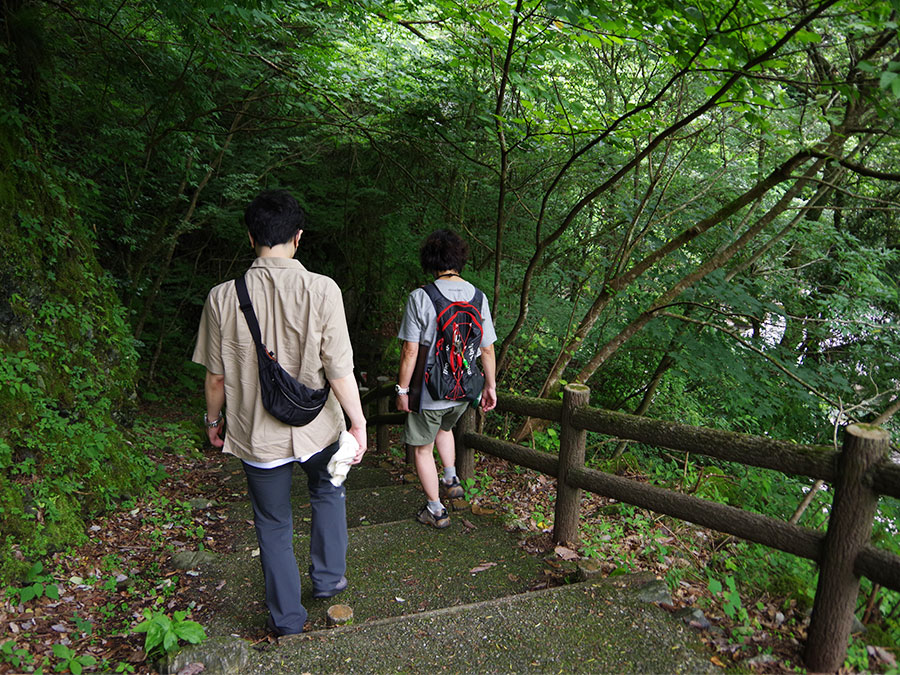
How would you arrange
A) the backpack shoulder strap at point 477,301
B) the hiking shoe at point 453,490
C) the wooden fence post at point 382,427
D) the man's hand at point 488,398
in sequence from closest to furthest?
1. the backpack shoulder strap at point 477,301
2. the man's hand at point 488,398
3. the hiking shoe at point 453,490
4. the wooden fence post at point 382,427

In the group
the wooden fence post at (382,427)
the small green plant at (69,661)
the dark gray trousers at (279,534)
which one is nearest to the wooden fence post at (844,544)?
the dark gray trousers at (279,534)

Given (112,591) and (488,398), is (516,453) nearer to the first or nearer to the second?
(488,398)

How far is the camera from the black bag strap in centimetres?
260

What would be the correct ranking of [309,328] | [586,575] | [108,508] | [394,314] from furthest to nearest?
[394,314]
[108,508]
[586,575]
[309,328]

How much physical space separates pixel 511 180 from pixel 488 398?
4.26 meters

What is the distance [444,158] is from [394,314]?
13.8ft

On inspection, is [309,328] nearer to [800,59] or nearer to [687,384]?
[800,59]

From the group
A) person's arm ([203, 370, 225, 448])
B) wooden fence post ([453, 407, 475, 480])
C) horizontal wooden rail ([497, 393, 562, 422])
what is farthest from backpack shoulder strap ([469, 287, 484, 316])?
person's arm ([203, 370, 225, 448])

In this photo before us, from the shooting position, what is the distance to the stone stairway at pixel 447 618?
2.43 meters

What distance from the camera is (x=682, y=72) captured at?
11.5 ft

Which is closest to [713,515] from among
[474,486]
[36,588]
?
[474,486]

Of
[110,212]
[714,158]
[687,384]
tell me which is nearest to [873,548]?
[714,158]

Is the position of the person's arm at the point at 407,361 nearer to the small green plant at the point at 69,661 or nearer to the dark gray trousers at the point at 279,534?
the dark gray trousers at the point at 279,534

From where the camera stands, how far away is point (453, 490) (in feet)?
14.4
